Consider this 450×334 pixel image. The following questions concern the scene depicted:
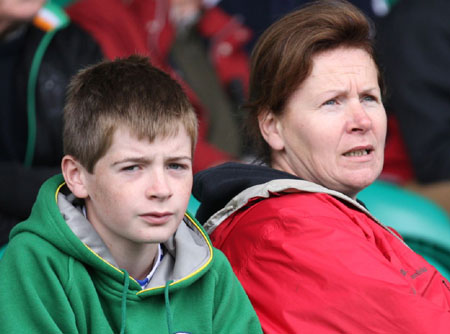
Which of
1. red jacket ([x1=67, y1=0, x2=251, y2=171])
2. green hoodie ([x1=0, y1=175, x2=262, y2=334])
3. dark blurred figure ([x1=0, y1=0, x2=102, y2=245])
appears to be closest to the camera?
green hoodie ([x1=0, y1=175, x2=262, y2=334])

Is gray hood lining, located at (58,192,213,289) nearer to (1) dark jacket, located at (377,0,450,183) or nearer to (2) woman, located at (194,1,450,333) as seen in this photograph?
(2) woman, located at (194,1,450,333)

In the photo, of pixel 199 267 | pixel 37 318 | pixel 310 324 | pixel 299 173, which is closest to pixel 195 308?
pixel 199 267

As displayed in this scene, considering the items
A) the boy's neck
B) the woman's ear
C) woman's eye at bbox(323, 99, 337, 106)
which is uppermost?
woman's eye at bbox(323, 99, 337, 106)

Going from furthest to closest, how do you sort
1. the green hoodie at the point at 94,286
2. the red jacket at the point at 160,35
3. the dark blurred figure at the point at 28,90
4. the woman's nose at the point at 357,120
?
the red jacket at the point at 160,35, the dark blurred figure at the point at 28,90, the woman's nose at the point at 357,120, the green hoodie at the point at 94,286

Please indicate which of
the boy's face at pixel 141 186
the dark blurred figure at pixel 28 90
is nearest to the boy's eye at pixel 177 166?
the boy's face at pixel 141 186

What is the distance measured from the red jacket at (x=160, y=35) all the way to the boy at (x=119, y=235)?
→ 1392mm

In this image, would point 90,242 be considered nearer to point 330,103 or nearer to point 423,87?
point 330,103

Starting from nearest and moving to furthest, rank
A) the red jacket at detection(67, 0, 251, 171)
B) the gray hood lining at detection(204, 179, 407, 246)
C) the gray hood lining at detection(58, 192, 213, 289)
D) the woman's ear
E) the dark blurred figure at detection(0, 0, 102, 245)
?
the gray hood lining at detection(58, 192, 213, 289) < the gray hood lining at detection(204, 179, 407, 246) < the woman's ear < the dark blurred figure at detection(0, 0, 102, 245) < the red jacket at detection(67, 0, 251, 171)

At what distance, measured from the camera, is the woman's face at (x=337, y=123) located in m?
2.10

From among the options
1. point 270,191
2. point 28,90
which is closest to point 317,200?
point 270,191

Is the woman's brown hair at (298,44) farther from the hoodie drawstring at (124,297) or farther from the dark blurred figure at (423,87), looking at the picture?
the dark blurred figure at (423,87)

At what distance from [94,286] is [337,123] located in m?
0.73

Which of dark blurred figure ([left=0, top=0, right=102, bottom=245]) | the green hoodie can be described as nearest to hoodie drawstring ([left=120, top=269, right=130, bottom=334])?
the green hoodie

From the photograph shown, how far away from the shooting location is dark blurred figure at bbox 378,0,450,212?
3.60 metres
